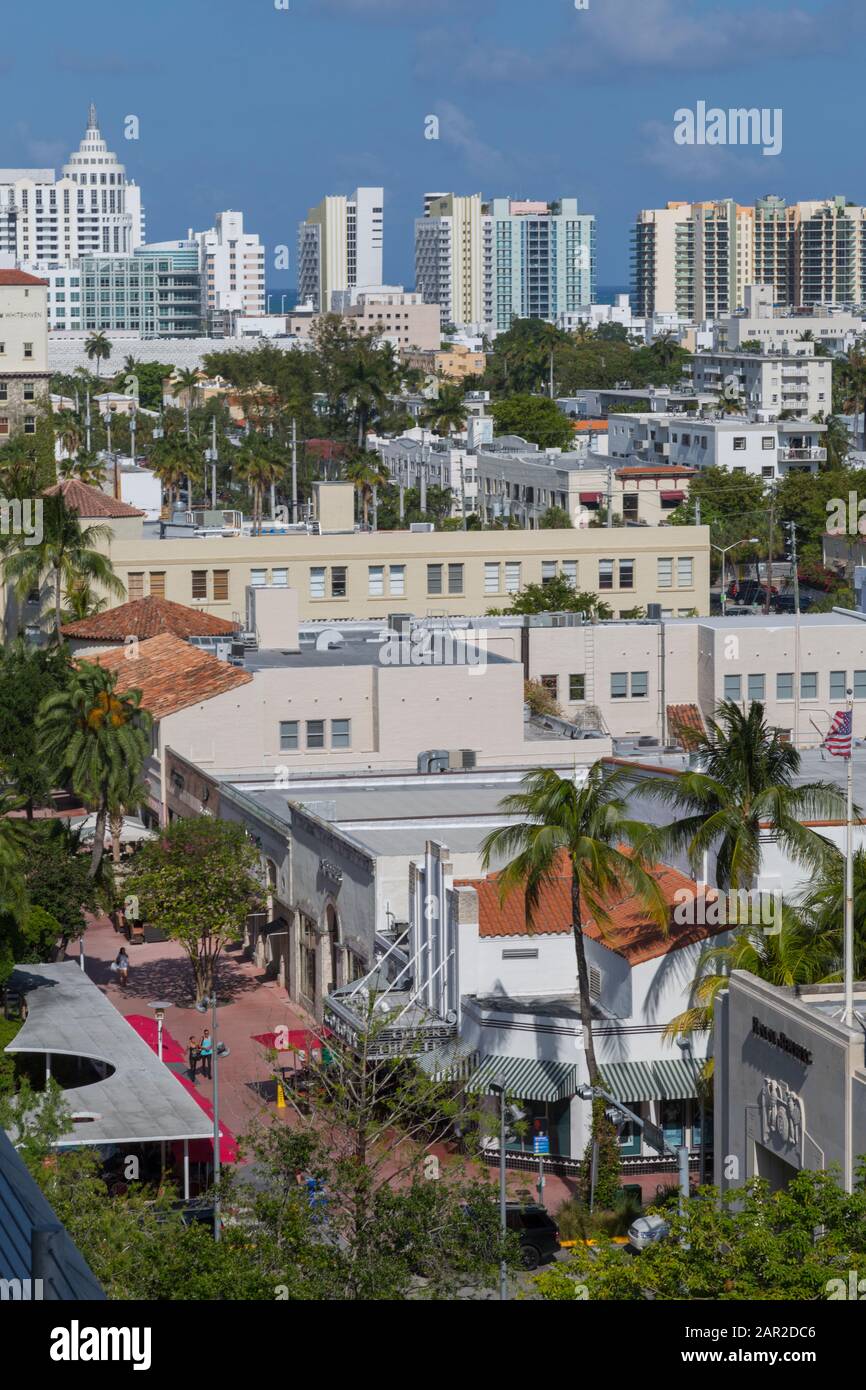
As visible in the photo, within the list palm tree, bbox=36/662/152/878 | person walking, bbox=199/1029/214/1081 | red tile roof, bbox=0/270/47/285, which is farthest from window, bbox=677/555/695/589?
red tile roof, bbox=0/270/47/285

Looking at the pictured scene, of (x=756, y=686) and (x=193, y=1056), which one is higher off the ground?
(x=756, y=686)

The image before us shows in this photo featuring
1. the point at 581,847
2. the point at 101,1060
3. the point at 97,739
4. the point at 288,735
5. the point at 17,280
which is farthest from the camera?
the point at 17,280

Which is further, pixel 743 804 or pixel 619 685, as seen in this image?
pixel 619 685

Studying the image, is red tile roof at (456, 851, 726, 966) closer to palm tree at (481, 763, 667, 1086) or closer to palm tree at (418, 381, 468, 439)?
palm tree at (481, 763, 667, 1086)

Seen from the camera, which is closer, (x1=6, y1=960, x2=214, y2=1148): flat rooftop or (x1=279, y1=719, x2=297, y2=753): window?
(x1=6, y1=960, x2=214, y2=1148): flat rooftop

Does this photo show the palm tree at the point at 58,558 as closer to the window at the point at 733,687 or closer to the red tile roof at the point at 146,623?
the red tile roof at the point at 146,623

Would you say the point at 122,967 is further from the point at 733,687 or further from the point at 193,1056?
the point at 733,687

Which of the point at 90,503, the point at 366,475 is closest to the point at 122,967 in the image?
the point at 90,503
